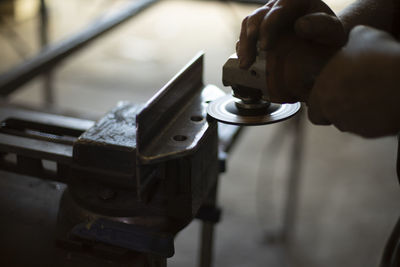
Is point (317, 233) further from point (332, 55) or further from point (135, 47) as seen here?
point (135, 47)

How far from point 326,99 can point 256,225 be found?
1.79 meters

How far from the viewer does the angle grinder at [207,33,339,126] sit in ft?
2.22

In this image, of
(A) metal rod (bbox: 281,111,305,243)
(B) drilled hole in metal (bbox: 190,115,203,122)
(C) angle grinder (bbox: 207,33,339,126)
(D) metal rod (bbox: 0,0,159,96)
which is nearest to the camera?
(C) angle grinder (bbox: 207,33,339,126)

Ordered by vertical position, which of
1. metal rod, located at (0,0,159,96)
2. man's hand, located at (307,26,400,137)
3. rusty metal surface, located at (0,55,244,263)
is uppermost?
man's hand, located at (307,26,400,137)

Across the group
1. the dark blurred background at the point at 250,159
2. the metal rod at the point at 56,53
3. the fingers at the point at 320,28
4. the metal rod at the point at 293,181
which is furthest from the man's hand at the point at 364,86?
the metal rod at the point at 293,181

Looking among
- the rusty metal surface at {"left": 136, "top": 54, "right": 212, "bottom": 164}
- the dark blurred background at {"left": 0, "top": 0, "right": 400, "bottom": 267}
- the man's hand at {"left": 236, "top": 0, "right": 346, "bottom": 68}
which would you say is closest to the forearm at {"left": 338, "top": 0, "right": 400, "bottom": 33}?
the man's hand at {"left": 236, "top": 0, "right": 346, "bottom": 68}

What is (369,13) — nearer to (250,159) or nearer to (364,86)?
(364,86)

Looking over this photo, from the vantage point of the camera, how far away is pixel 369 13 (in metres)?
0.87

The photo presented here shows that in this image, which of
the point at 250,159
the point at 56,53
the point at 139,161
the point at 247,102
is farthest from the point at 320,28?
the point at 250,159

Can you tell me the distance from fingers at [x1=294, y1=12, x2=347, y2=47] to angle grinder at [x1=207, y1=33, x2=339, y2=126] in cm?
2

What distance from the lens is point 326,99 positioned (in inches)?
24.6

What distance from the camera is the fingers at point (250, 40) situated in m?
0.71

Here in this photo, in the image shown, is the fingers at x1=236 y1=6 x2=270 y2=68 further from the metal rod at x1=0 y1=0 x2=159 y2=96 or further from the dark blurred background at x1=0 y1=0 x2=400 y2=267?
the metal rod at x1=0 y1=0 x2=159 y2=96

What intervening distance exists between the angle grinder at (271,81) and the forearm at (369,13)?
186 millimetres
